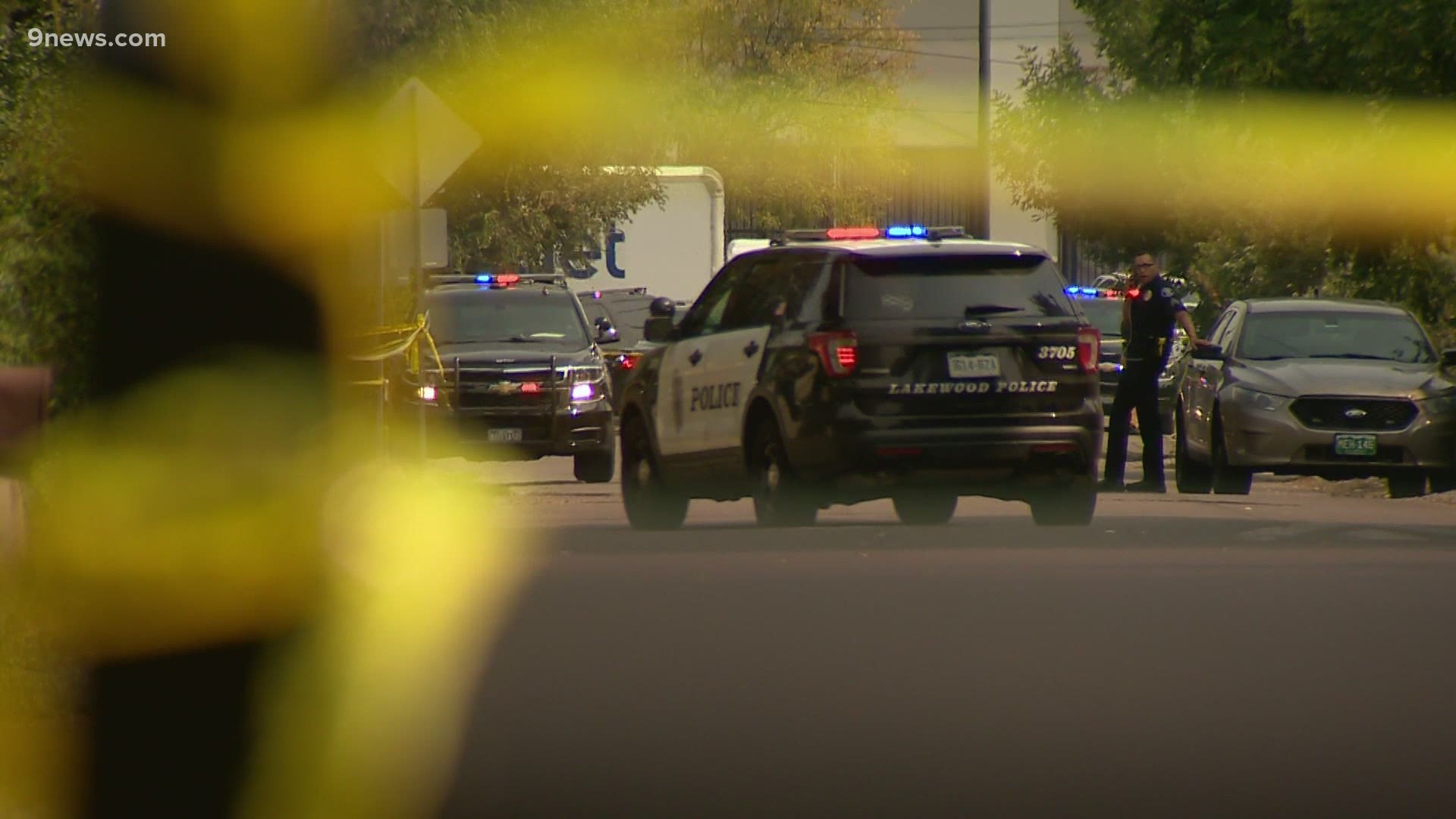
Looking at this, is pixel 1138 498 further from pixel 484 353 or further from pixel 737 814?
pixel 737 814

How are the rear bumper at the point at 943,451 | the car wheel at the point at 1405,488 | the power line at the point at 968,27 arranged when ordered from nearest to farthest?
the rear bumper at the point at 943,451 < the car wheel at the point at 1405,488 < the power line at the point at 968,27

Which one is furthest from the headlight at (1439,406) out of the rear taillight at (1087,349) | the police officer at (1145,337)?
the rear taillight at (1087,349)

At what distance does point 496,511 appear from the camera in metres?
20.8

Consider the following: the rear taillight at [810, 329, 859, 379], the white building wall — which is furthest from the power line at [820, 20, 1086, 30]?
the rear taillight at [810, 329, 859, 379]

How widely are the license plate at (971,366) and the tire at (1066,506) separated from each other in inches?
42.2

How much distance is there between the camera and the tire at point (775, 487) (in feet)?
55.5

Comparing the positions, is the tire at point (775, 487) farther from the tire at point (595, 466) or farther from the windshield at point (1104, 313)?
the windshield at point (1104, 313)

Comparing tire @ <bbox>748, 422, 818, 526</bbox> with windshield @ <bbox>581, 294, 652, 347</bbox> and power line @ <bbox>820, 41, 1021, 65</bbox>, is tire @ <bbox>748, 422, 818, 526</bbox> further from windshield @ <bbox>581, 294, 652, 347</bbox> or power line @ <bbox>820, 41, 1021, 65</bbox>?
power line @ <bbox>820, 41, 1021, 65</bbox>

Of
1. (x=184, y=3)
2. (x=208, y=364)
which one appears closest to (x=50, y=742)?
(x=208, y=364)

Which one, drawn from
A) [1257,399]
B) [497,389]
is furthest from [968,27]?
[1257,399]

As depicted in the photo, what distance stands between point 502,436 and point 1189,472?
589 centimetres

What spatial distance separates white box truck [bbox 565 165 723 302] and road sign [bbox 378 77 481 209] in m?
25.9

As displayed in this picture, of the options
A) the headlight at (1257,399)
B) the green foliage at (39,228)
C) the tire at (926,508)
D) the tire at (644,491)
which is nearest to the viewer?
the green foliage at (39,228)

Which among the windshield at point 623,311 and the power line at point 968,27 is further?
the power line at point 968,27
